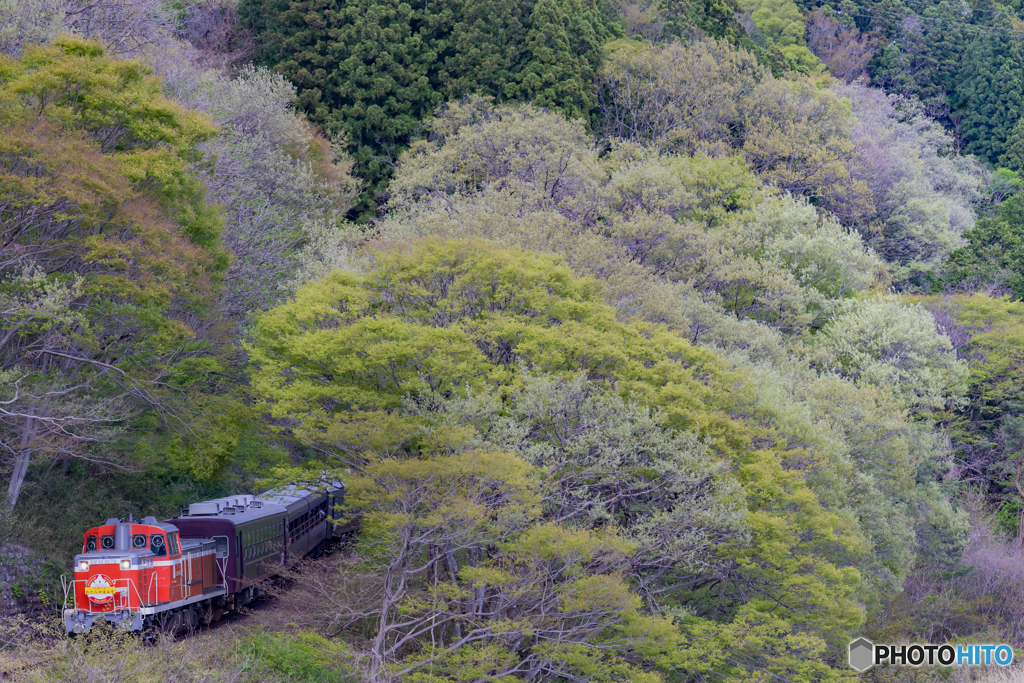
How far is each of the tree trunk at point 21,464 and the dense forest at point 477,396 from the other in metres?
0.06

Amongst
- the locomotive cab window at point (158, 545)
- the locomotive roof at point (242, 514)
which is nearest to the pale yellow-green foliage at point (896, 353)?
the locomotive roof at point (242, 514)

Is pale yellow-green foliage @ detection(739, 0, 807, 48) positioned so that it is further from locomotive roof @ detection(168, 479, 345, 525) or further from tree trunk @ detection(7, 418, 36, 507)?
tree trunk @ detection(7, 418, 36, 507)

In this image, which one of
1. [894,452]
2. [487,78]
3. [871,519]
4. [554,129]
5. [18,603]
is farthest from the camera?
[487,78]

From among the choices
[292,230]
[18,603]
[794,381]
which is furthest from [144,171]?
[794,381]

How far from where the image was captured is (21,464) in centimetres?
2169

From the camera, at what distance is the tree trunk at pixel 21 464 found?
68.3 ft

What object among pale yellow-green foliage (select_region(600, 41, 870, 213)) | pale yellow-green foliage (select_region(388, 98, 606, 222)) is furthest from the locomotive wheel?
pale yellow-green foliage (select_region(600, 41, 870, 213))

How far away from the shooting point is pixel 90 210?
20750 millimetres

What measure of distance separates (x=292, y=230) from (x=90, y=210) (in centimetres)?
1231

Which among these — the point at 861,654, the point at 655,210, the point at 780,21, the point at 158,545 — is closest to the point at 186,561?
the point at 158,545

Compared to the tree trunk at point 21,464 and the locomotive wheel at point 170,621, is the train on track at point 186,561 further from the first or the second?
the tree trunk at point 21,464

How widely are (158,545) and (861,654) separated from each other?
16122mm

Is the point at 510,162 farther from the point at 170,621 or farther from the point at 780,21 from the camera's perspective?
A: the point at 780,21

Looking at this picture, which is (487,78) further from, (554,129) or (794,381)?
(794,381)
